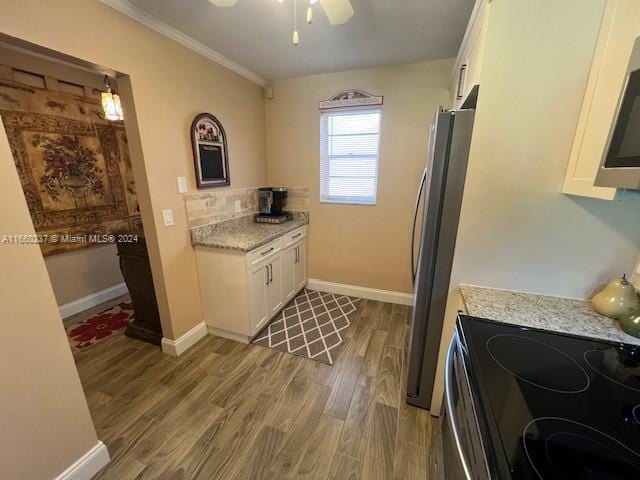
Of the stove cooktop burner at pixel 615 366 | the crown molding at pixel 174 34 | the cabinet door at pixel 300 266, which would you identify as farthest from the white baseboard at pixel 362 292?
the crown molding at pixel 174 34

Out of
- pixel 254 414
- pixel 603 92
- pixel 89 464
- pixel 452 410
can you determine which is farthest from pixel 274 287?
pixel 603 92

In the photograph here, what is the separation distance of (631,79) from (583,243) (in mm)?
687

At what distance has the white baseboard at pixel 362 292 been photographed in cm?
304

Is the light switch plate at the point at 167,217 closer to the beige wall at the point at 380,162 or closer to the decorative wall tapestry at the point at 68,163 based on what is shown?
the decorative wall tapestry at the point at 68,163

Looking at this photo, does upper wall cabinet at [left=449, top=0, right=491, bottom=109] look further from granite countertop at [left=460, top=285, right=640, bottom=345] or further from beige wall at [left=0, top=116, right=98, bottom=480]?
beige wall at [left=0, top=116, right=98, bottom=480]

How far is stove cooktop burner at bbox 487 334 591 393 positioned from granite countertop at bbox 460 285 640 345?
132 mm

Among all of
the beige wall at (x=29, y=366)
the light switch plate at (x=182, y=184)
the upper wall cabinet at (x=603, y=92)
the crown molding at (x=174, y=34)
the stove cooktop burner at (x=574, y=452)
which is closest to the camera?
the stove cooktop burner at (x=574, y=452)

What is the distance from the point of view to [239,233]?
246 centimetres

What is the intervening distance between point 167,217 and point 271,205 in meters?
1.22

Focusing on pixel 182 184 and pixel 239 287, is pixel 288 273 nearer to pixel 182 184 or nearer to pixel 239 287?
pixel 239 287

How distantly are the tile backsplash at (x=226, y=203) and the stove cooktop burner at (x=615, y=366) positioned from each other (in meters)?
2.49

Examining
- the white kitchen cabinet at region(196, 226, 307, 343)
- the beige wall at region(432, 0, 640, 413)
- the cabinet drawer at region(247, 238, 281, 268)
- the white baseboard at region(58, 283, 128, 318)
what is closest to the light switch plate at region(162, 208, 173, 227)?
the white kitchen cabinet at region(196, 226, 307, 343)

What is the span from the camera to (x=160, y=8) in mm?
1646

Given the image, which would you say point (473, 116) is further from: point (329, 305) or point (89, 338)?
point (89, 338)
